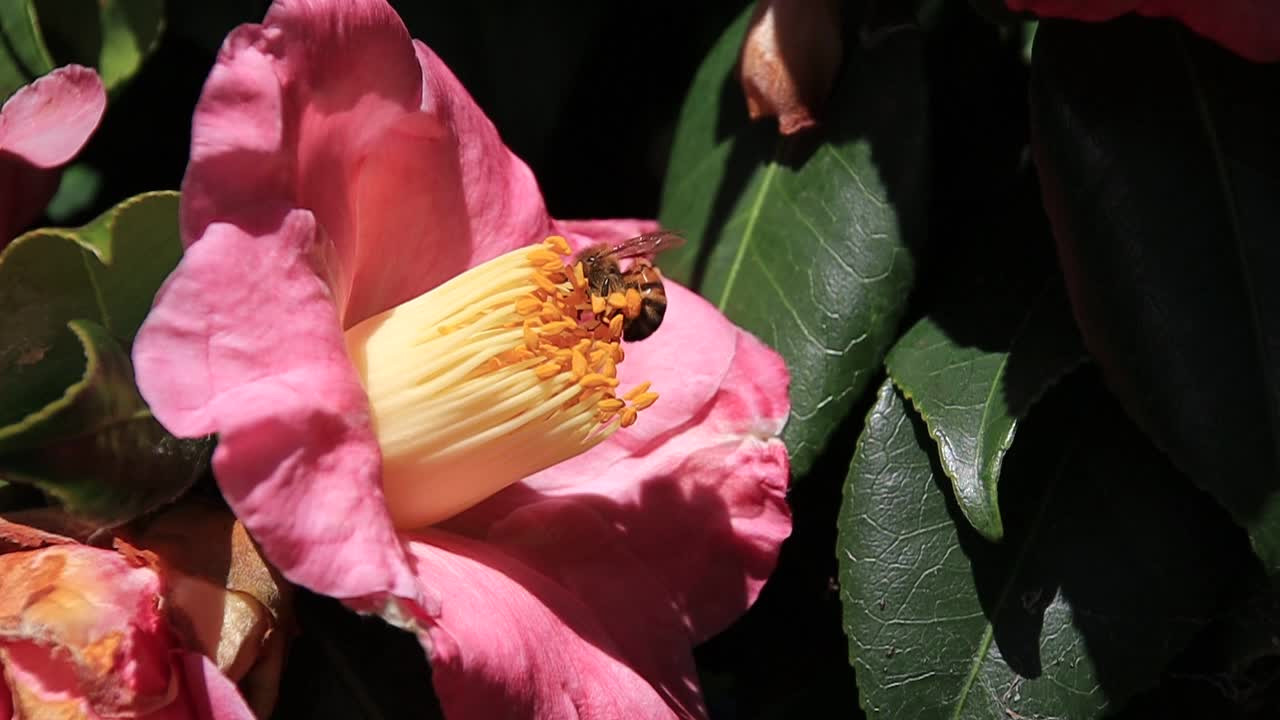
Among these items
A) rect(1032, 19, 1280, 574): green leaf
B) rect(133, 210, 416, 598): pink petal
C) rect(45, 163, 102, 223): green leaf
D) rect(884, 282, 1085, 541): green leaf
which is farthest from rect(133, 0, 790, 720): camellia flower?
rect(45, 163, 102, 223): green leaf

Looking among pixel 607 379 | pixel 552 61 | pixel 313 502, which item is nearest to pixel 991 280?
pixel 607 379

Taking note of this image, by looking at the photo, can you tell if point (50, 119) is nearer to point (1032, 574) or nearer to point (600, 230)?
point (600, 230)

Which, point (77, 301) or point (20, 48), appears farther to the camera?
point (20, 48)

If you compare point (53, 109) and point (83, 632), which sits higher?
point (53, 109)

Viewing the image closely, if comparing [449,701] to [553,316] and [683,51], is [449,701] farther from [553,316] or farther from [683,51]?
[683,51]

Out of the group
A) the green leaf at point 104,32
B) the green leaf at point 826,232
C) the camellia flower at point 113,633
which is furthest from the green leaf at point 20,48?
the green leaf at point 826,232

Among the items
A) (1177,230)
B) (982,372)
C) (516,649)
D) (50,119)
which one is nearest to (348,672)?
(516,649)

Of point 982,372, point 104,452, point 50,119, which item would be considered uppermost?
point 50,119

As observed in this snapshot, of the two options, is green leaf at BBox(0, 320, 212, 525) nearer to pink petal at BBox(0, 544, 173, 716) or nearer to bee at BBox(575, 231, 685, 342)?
pink petal at BBox(0, 544, 173, 716)
